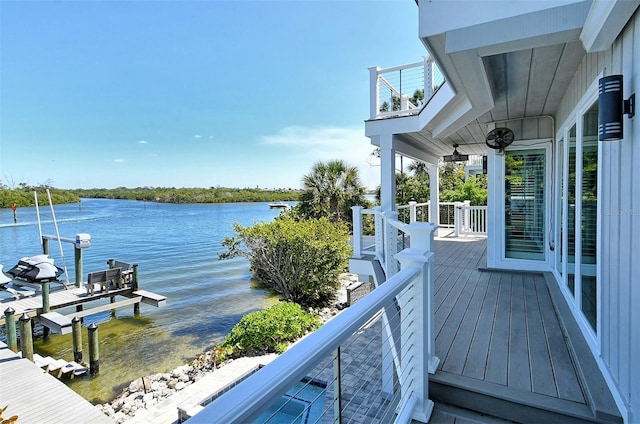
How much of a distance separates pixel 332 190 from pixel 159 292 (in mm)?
9005

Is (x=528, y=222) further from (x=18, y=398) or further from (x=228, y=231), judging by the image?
(x=228, y=231)

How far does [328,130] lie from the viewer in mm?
31031

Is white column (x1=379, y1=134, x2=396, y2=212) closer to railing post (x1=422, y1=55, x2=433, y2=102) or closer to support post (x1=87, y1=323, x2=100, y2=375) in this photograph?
railing post (x1=422, y1=55, x2=433, y2=102)

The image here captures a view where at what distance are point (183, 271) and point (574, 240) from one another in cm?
1761

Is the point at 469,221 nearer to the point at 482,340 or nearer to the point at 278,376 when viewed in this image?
the point at 482,340

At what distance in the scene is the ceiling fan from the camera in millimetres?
5152

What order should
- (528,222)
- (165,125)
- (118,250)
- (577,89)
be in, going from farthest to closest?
1. (165,125)
2. (118,250)
3. (528,222)
4. (577,89)

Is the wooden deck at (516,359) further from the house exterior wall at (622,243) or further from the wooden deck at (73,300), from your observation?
the wooden deck at (73,300)

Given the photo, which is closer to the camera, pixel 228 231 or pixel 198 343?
pixel 198 343

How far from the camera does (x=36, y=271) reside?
981cm

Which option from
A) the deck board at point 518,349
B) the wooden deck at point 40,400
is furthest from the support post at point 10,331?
the deck board at point 518,349

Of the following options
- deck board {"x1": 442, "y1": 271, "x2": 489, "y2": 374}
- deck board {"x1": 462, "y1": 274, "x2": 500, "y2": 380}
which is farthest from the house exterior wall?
deck board {"x1": 442, "y1": 271, "x2": 489, "y2": 374}

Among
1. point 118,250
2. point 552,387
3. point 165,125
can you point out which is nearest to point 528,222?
point 552,387

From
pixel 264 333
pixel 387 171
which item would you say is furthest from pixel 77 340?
pixel 387 171
